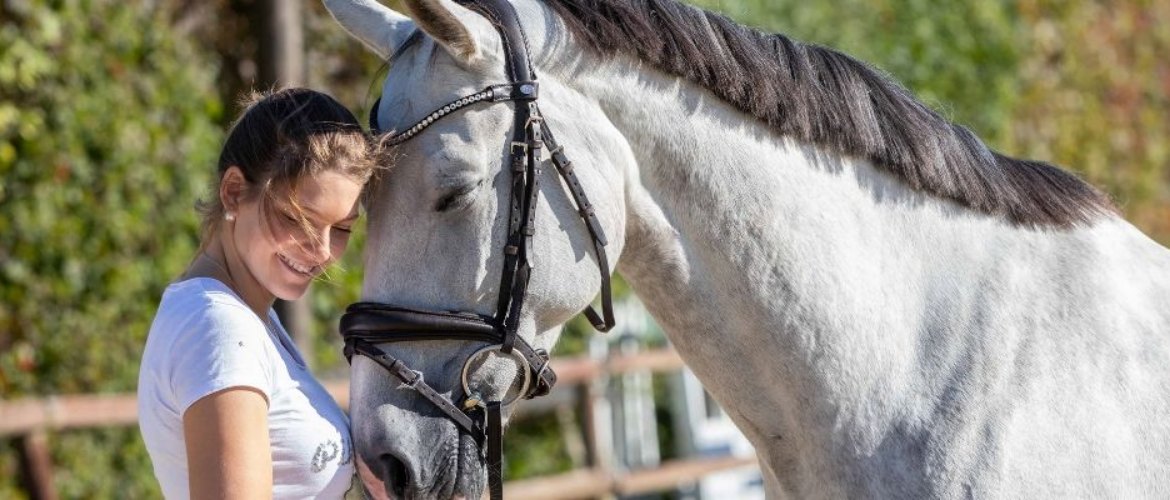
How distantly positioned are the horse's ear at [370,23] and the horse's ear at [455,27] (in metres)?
0.24

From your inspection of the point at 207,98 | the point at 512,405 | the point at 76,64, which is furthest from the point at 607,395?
the point at 512,405

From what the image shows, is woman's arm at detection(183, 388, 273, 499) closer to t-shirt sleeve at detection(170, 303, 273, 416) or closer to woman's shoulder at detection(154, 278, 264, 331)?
t-shirt sleeve at detection(170, 303, 273, 416)

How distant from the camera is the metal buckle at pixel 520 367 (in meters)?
2.43

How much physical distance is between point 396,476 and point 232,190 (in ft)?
1.94

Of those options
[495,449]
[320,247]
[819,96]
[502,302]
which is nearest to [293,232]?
[320,247]

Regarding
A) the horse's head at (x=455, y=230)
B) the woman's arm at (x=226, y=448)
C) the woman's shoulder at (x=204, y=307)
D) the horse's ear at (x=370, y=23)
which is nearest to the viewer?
the woman's arm at (x=226, y=448)

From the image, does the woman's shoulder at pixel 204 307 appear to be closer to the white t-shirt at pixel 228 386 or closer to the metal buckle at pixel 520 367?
the white t-shirt at pixel 228 386

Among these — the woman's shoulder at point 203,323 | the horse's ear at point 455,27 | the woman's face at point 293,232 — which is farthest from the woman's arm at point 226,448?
the horse's ear at point 455,27

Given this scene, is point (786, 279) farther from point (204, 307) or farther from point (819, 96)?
point (204, 307)

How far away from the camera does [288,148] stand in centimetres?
228

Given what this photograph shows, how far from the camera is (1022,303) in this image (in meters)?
2.61

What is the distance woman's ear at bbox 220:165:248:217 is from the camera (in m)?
2.31

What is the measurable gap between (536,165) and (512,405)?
1.58 feet

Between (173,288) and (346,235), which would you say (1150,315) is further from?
(173,288)
